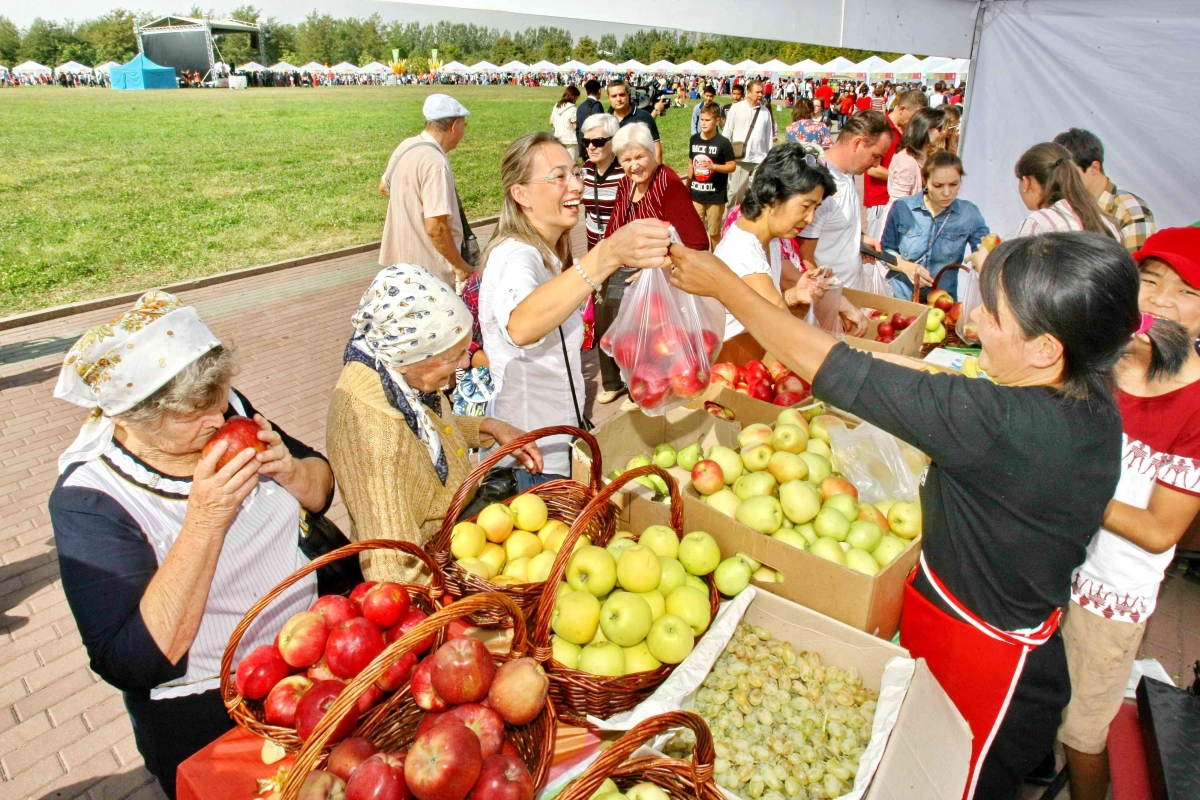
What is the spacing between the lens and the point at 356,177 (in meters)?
18.2

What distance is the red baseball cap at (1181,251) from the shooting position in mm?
2359

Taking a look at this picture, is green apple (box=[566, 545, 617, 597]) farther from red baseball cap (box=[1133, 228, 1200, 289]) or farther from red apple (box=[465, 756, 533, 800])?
red baseball cap (box=[1133, 228, 1200, 289])

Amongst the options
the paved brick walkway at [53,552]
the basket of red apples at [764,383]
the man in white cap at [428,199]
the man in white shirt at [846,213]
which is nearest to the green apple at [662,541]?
the basket of red apples at [764,383]

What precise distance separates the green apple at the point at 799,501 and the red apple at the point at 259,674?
1.50 metres

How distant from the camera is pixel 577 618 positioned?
180 cm

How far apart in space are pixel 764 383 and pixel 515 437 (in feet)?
4.24

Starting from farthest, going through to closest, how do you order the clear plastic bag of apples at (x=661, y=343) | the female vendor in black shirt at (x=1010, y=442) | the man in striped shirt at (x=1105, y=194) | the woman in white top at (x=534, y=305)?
the man in striped shirt at (x=1105, y=194), the clear plastic bag of apples at (x=661, y=343), the woman in white top at (x=534, y=305), the female vendor in black shirt at (x=1010, y=442)

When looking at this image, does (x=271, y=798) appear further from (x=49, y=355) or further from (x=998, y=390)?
(x=49, y=355)

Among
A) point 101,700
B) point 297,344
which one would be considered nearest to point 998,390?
point 101,700

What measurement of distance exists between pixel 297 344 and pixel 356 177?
12477 mm

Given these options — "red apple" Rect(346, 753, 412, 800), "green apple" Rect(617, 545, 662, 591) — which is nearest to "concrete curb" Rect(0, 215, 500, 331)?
"green apple" Rect(617, 545, 662, 591)

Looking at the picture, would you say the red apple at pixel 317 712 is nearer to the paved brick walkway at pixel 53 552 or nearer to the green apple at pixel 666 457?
the green apple at pixel 666 457

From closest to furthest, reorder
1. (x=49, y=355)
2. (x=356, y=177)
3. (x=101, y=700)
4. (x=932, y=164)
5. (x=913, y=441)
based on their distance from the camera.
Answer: (x=913, y=441) → (x=101, y=700) → (x=932, y=164) → (x=49, y=355) → (x=356, y=177)

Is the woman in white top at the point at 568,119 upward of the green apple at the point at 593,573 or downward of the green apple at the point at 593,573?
upward
